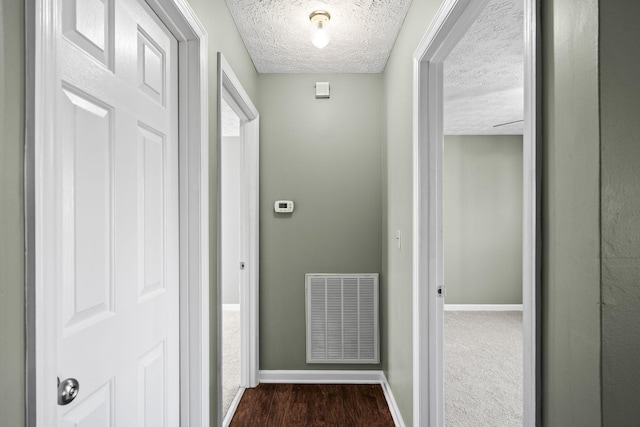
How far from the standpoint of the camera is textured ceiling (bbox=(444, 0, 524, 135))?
7.06 feet

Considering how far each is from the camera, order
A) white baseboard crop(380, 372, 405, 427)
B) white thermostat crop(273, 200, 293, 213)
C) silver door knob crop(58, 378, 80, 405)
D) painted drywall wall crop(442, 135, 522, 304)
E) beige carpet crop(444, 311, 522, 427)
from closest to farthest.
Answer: silver door knob crop(58, 378, 80, 405), white baseboard crop(380, 372, 405, 427), beige carpet crop(444, 311, 522, 427), white thermostat crop(273, 200, 293, 213), painted drywall wall crop(442, 135, 522, 304)

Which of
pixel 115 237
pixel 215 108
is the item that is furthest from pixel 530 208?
pixel 215 108

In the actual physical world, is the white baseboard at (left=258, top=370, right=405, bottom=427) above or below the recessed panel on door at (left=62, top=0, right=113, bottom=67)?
below

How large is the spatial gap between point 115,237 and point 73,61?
0.48m

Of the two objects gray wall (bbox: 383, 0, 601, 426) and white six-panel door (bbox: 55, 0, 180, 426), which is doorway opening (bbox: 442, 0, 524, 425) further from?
white six-panel door (bbox: 55, 0, 180, 426)

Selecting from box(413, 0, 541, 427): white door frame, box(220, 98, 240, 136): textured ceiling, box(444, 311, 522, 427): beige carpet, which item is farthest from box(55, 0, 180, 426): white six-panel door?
box(220, 98, 240, 136): textured ceiling

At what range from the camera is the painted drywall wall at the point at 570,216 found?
659 mm

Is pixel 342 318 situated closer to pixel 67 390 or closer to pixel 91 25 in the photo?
pixel 67 390

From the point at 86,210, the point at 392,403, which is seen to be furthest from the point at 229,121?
the point at 86,210

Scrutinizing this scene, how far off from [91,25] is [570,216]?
123 centimetres

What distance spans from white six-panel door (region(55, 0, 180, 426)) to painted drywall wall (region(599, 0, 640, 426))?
102 centimetres

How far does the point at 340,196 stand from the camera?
2.98m

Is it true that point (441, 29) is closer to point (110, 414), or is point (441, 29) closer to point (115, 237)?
point (115, 237)

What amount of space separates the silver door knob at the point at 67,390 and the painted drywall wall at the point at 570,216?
3.56ft
